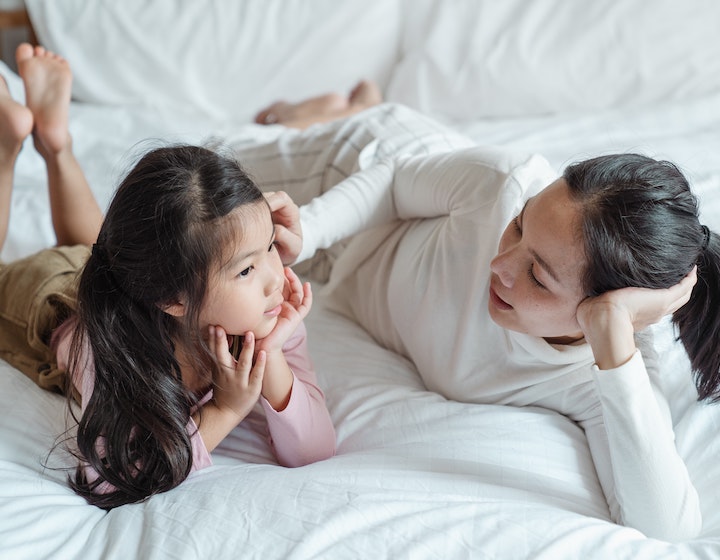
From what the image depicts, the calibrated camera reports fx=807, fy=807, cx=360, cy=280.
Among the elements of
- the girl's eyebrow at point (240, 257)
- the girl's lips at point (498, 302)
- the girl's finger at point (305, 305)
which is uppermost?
the girl's eyebrow at point (240, 257)

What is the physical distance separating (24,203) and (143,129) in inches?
12.6

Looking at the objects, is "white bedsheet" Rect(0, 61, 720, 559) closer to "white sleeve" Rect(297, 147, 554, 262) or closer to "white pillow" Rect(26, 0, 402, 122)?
"white sleeve" Rect(297, 147, 554, 262)

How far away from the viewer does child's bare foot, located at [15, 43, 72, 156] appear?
1311 mm

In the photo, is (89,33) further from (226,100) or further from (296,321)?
(296,321)

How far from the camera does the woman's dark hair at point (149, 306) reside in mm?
889

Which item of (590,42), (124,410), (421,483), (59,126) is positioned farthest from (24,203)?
(590,42)

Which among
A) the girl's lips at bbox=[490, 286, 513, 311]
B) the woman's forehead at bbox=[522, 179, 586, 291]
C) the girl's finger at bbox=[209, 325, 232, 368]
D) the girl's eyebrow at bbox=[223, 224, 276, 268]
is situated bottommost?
the girl's finger at bbox=[209, 325, 232, 368]

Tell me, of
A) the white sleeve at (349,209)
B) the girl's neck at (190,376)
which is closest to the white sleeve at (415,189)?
the white sleeve at (349,209)

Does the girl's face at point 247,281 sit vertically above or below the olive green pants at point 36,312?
above

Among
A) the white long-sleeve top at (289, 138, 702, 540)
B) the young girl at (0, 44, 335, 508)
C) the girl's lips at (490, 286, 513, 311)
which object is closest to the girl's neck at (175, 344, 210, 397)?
the young girl at (0, 44, 335, 508)

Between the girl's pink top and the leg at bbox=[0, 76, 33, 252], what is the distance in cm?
33

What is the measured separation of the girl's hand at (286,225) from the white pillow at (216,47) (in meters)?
0.81

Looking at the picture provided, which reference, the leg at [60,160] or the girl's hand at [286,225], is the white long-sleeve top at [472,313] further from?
the leg at [60,160]

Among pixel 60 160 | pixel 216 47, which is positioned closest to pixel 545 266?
pixel 60 160
